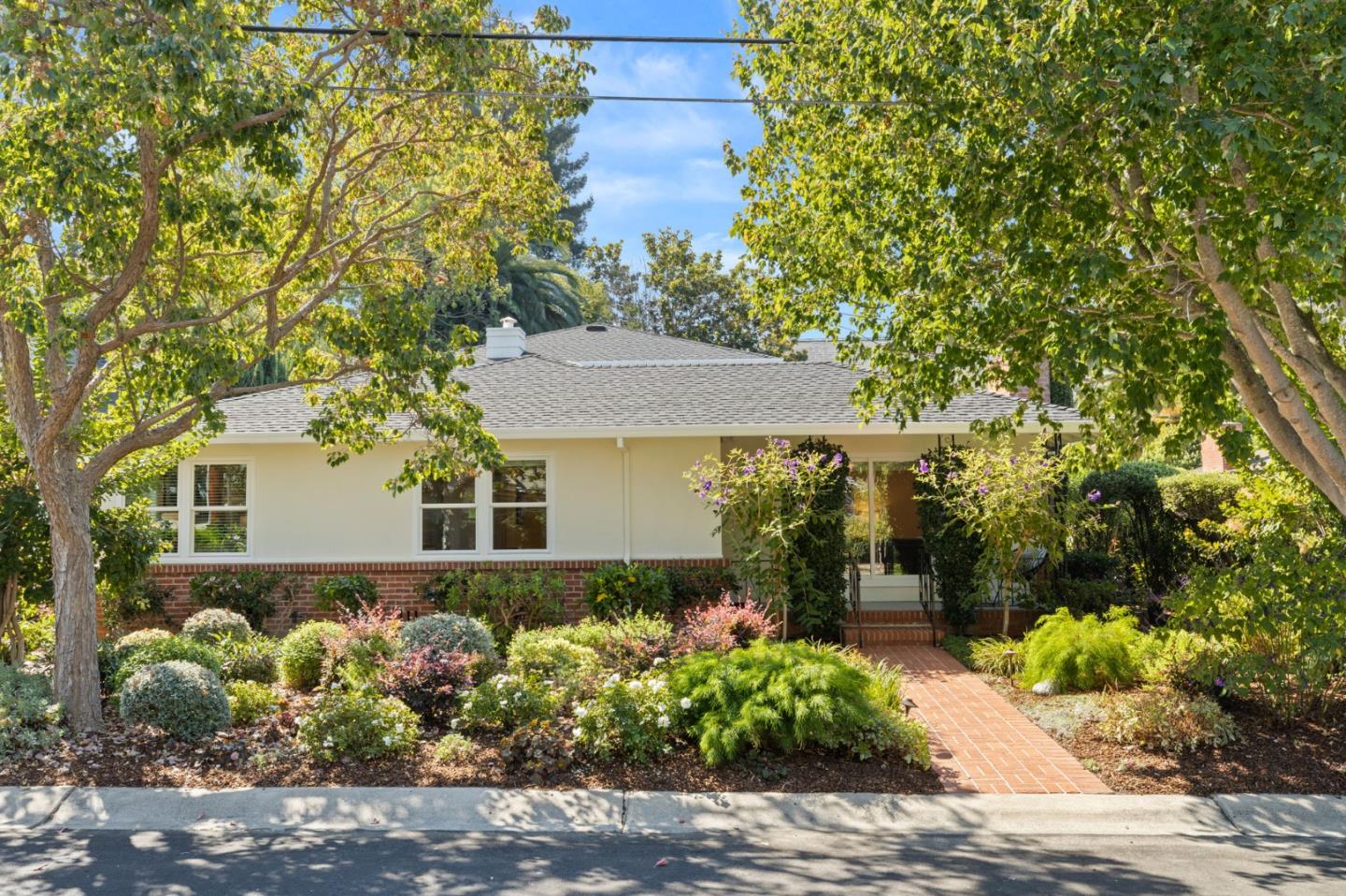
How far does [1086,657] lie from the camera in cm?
1058

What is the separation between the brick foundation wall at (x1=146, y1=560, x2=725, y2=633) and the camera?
1491cm

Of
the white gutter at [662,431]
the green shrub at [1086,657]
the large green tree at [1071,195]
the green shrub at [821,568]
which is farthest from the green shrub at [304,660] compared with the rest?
the green shrub at [1086,657]

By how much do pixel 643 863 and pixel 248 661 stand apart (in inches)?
259

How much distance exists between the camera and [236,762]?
8.41 m

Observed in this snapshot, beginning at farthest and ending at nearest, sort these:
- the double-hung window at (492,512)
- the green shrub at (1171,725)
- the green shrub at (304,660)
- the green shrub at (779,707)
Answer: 1. the double-hung window at (492,512)
2. the green shrub at (304,660)
3. the green shrub at (1171,725)
4. the green shrub at (779,707)

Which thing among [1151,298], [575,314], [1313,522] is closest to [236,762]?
[1151,298]

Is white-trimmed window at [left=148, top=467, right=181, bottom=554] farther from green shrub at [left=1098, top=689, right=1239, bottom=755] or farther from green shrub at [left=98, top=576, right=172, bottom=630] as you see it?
green shrub at [left=1098, top=689, right=1239, bottom=755]

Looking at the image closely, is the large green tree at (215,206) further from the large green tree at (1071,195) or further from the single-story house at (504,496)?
the single-story house at (504,496)

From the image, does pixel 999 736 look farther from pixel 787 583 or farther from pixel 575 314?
pixel 575 314

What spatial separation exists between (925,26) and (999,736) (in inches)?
236

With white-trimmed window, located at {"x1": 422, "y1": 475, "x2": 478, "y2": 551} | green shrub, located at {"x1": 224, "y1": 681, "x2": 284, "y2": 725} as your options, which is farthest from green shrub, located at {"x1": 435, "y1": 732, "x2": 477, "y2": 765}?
white-trimmed window, located at {"x1": 422, "y1": 475, "x2": 478, "y2": 551}

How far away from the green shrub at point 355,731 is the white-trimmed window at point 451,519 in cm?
666

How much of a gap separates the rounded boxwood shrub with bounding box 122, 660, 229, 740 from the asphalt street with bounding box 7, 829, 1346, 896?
1.74 meters

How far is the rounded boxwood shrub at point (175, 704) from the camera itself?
8.91 meters
